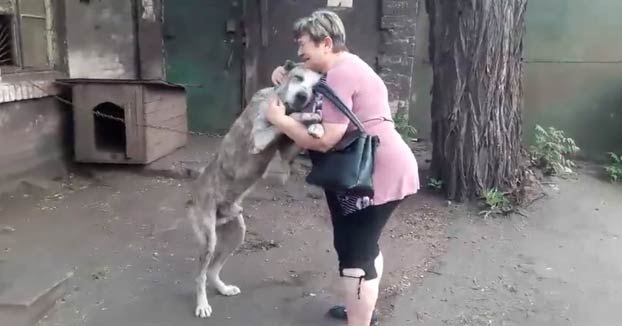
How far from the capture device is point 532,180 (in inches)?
229

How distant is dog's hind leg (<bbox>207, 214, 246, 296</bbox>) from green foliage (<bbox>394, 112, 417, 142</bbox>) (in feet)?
13.2

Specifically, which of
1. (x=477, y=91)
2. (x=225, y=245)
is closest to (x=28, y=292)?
(x=225, y=245)

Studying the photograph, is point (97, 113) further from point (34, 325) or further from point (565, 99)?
point (565, 99)

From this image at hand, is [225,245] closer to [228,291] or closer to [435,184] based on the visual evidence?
[228,291]

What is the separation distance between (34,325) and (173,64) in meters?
5.06

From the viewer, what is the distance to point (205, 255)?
3512 millimetres

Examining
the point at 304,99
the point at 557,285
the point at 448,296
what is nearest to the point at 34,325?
the point at 304,99

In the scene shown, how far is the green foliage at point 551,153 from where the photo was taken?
634 cm

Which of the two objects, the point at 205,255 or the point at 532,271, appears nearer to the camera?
the point at 205,255

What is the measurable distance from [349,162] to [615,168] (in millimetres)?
5153

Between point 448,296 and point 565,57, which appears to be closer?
point 448,296

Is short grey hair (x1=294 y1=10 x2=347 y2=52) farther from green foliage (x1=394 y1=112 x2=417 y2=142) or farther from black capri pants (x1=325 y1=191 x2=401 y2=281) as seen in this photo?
green foliage (x1=394 y1=112 x2=417 y2=142)

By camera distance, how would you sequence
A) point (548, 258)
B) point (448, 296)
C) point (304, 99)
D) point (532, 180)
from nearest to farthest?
point (304, 99), point (448, 296), point (548, 258), point (532, 180)

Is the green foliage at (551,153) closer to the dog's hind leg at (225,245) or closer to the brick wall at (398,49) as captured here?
the brick wall at (398,49)
